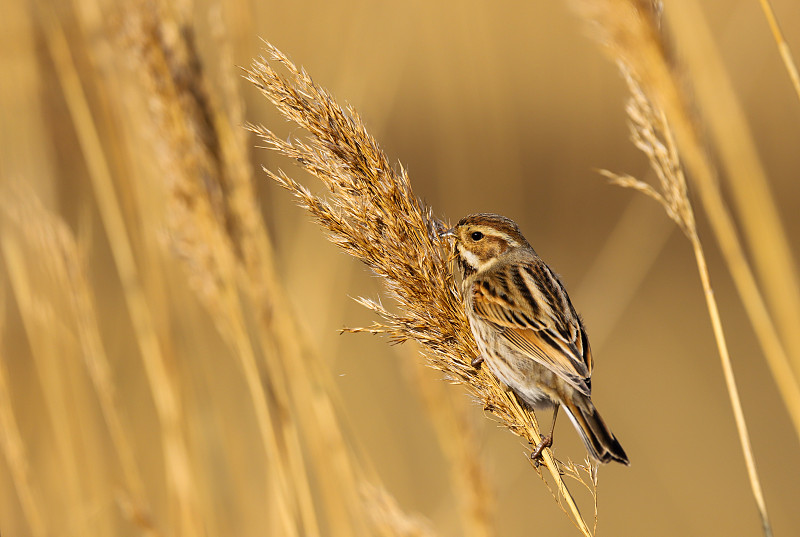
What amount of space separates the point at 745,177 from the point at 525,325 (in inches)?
30.6

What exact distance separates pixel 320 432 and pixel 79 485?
2.69 ft

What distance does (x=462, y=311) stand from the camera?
6.91 ft

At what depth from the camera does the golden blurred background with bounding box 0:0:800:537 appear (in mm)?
2473

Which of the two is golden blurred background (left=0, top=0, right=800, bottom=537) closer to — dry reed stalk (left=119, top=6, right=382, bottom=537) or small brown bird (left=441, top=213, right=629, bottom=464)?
dry reed stalk (left=119, top=6, right=382, bottom=537)

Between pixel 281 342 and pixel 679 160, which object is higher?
pixel 679 160

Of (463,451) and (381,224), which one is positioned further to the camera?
(463,451)

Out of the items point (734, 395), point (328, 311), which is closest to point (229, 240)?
point (328, 311)

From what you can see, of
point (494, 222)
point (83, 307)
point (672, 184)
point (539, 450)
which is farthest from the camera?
point (494, 222)

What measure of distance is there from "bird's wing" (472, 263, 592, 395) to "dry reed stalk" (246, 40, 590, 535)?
1.02ft

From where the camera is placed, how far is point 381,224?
1.99 meters

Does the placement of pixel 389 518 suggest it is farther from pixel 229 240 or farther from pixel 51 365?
pixel 51 365

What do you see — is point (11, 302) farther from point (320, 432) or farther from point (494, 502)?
point (494, 502)

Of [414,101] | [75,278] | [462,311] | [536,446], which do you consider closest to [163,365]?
[75,278]

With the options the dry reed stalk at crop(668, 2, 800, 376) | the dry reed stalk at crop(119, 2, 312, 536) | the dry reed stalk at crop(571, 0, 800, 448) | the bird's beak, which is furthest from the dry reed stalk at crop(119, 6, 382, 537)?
the dry reed stalk at crop(668, 2, 800, 376)
